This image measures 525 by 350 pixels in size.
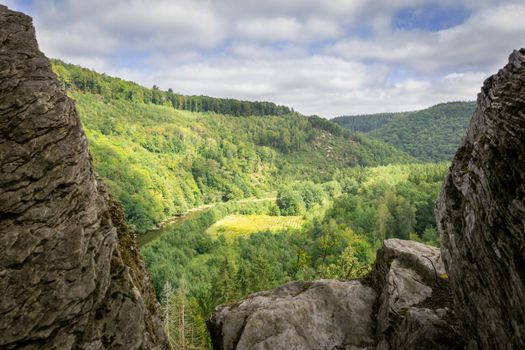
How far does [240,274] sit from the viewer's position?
4225cm

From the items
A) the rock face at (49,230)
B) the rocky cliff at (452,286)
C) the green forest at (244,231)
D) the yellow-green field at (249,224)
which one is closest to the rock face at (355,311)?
the rocky cliff at (452,286)

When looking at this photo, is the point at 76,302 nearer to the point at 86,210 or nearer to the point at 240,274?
the point at 86,210

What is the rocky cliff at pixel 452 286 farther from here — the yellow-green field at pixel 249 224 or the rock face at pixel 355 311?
the yellow-green field at pixel 249 224

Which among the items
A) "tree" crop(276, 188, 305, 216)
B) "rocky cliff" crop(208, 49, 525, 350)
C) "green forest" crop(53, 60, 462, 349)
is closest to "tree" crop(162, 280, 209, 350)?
"green forest" crop(53, 60, 462, 349)

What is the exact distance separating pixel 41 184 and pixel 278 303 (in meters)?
10.1

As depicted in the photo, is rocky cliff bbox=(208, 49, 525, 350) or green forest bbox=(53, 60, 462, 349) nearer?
rocky cliff bbox=(208, 49, 525, 350)

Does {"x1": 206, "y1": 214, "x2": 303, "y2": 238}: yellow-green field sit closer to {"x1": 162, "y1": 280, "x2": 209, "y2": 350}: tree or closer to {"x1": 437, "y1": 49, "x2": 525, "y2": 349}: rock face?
{"x1": 162, "y1": 280, "x2": 209, "y2": 350}: tree

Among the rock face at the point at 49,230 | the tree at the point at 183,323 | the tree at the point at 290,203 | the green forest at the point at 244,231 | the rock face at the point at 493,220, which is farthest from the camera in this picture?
the tree at the point at 290,203

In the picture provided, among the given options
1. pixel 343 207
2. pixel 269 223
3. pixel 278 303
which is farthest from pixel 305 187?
pixel 278 303

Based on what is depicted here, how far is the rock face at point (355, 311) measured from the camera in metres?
11.4

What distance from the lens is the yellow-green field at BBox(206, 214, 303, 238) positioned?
409 feet

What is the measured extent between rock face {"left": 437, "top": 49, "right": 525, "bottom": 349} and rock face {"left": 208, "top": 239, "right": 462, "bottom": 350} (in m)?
2.41

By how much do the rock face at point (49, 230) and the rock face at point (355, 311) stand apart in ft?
17.2

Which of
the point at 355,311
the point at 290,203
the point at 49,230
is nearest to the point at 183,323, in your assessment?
the point at 355,311
